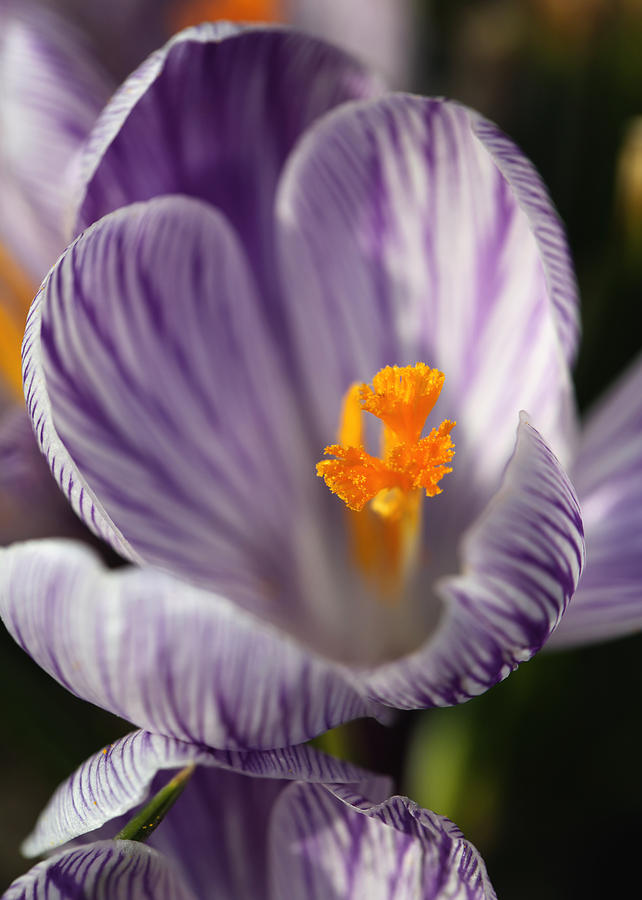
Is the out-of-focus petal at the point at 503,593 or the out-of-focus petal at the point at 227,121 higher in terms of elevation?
the out-of-focus petal at the point at 227,121

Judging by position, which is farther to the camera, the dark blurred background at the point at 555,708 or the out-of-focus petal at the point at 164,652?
the dark blurred background at the point at 555,708

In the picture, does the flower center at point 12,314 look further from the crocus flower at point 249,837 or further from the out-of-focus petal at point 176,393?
the crocus flower at point 249,837

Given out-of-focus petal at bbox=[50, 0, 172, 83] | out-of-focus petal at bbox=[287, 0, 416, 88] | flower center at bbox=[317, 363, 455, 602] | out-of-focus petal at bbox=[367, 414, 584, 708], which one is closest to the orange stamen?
flower center at bbox=[317, 363, 455, 602]

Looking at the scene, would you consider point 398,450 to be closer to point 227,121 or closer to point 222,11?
point 227,121

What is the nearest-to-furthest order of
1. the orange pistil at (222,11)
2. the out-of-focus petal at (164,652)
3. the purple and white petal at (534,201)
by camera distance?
the out-of-focus petal at (164,652) → the purple and white petal at (534,201) → the orange pistil at (222,11)

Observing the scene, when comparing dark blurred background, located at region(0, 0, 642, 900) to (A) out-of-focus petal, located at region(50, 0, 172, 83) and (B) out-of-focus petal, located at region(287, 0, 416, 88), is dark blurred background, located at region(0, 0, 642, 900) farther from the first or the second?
(A) out-of-focus petal, located at region(50, 0, 172, 83)

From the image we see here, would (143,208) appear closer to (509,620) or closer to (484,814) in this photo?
(509,620)

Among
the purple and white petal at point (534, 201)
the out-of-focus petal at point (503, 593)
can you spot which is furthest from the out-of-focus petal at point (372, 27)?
the out-of-focus petal at point (503, 593)

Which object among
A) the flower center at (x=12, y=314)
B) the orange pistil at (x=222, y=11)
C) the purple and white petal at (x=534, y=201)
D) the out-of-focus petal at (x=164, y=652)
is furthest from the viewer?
the orange pistil at (x=222, y=11)
